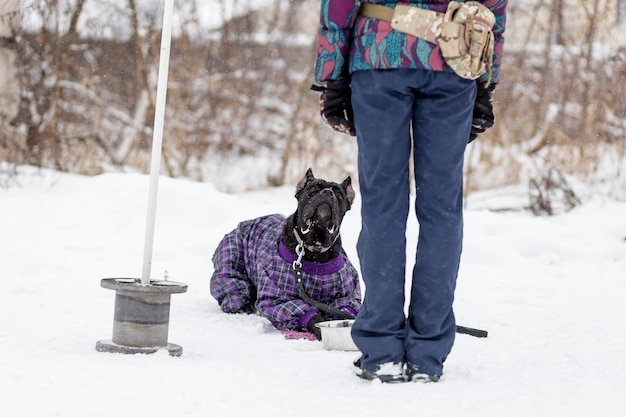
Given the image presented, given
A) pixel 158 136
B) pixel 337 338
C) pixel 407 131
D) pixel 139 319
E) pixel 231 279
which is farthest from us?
pixel 231 279

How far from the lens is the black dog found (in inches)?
144

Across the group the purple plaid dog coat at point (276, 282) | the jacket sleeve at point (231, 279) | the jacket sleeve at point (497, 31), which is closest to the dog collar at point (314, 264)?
the purple plaid dog coat at point (276, 282)

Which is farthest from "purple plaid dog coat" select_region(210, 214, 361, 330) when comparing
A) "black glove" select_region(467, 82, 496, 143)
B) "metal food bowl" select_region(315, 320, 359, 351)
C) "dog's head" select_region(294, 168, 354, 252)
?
"black glove" select_region(467, 82, 496, 143)

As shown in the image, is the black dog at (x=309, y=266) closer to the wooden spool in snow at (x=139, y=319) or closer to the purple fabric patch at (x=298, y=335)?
the purple fabric patch at (x=298, y=335)

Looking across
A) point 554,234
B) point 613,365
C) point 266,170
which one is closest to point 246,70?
point 266,170

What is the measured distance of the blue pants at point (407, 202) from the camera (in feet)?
8.22

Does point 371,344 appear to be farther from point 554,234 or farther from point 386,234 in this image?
point 554,234

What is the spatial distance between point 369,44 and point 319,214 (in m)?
1.24

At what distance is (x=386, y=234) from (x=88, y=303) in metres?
2.02

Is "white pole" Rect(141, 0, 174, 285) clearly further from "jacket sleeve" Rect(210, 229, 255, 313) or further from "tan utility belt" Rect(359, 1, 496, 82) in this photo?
"jacket sleeve" Rect(210, 229, 255, 313)

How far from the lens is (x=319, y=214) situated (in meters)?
3.65

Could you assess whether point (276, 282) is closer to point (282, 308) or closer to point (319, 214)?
point (282, 308)

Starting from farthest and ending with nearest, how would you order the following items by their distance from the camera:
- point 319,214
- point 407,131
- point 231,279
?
point 231,279 → point 319,214 → point 407,131

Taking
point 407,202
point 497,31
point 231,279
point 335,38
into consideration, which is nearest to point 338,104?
point 335,38
